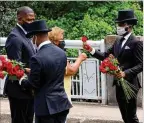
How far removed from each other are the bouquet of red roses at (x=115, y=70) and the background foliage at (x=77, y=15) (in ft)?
19.8

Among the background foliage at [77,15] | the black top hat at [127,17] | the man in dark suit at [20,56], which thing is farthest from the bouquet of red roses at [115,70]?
the background foliage at [77,15]

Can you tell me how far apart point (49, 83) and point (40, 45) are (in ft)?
1.43

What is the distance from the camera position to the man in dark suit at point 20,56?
21.6 feet

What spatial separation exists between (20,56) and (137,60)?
1532 millimetres

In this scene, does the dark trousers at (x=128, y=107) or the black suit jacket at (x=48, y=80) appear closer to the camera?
the black suit jacket at (x=48, y=80)

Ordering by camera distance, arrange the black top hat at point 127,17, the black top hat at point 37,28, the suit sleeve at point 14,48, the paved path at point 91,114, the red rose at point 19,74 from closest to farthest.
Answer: the black top hat at point 37,28, the red rose at point 19,74, the suit sleeve at point 14,48, the black top hat at point 127,17, the paved path at point 91,114

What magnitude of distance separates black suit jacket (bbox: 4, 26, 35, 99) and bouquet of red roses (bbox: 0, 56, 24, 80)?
0.97ft

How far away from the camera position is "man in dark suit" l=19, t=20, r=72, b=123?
18.7 feet

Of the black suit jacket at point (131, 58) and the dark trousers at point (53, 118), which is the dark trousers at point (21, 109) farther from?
the black suit jacket at point (131, 58)

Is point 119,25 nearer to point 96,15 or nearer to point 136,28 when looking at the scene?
point 136,28

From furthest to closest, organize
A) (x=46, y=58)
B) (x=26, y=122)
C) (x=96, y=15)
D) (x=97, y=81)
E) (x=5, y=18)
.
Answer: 1. (x=96, y=15)
2. (x=5, y=18)
3. (x=97, y=81)
4. (x=26, y=122)
5. (x=46, y=58)

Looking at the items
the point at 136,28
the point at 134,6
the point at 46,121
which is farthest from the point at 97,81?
the point at 134,6

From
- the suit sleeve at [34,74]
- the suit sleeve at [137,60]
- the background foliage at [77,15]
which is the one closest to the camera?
the suit sleeve at [34,74]

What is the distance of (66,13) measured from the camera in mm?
15508
